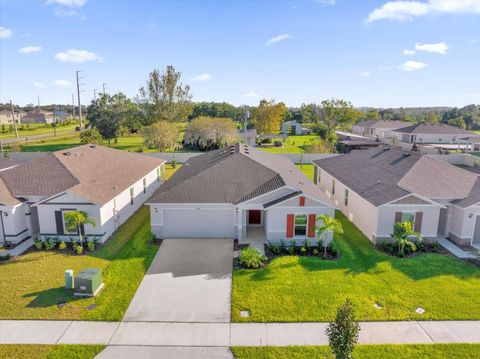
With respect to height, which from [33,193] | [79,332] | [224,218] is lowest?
[79,332]

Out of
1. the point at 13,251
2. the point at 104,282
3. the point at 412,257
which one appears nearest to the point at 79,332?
the point at 104,282

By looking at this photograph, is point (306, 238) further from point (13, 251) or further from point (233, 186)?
point (13, 251)

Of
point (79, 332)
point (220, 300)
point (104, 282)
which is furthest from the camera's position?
point (104, 282)

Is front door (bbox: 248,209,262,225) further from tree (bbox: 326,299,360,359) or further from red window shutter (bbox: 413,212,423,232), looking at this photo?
tree (bbox: 326,299,360,359)

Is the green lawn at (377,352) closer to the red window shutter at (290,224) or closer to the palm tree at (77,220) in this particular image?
the red window shutter at (290,224)

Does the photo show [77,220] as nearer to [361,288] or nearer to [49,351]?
[49,351]

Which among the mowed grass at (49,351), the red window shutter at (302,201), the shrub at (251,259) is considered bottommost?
the mowed grass at (49,351)

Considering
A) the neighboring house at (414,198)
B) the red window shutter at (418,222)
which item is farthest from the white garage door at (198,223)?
the red window shutter at (418,222)
